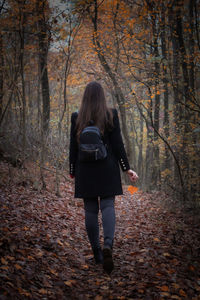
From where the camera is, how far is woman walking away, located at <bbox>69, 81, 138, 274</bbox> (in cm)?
282

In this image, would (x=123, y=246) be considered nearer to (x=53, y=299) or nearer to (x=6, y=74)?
(x=53, y=299)

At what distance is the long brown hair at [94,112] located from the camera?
294 centimetres

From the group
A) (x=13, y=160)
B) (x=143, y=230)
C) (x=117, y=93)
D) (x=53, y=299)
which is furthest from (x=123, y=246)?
(x=117, y=93)

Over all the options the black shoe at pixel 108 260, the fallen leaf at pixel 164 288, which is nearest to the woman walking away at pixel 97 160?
the black shoe at pixel 108 260

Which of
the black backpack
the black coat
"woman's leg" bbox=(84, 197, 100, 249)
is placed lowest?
"woman's leg" bbox=(84, 197, 100, 249)

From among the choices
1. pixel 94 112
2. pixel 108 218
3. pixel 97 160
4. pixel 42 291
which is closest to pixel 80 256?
pixel 108 218

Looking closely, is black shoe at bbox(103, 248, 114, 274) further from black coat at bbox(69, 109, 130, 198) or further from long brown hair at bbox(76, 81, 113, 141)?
long brown hair at bbox(76, 81, 113, 141)

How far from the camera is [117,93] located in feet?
35.8

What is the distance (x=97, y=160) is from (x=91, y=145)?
20 cm

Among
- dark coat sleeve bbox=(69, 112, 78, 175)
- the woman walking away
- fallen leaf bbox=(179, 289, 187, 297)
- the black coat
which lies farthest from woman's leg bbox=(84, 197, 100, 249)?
fallen leaf bbox=(179, 289, 187, 297)

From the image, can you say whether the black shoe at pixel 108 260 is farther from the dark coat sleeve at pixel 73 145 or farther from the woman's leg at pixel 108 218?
the dark coat sleeve at pixel 73 145

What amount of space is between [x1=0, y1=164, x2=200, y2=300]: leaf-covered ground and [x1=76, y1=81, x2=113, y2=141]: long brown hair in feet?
4.92

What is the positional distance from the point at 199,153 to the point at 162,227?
232cm

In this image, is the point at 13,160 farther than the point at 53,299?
Yes
